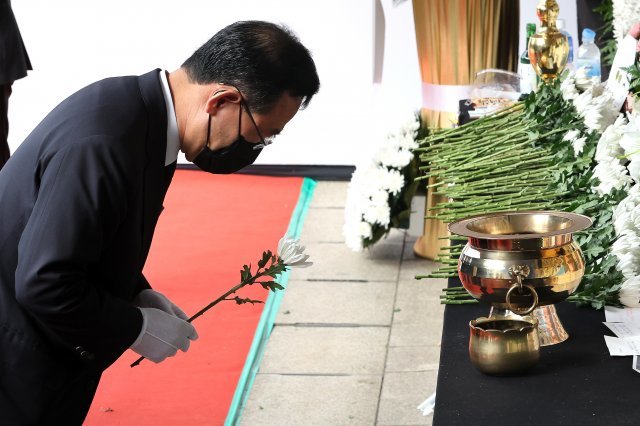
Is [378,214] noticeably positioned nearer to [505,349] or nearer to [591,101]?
[591,101]

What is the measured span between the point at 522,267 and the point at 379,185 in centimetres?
252

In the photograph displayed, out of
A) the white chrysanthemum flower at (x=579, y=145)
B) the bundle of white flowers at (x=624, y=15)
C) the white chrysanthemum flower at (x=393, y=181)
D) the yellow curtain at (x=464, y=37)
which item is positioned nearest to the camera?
the white chrysanthemum flower at (x=579, y=145)

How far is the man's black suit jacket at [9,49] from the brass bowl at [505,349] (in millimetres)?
3400

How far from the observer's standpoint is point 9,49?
4.68 metres

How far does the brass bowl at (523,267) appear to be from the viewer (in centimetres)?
180

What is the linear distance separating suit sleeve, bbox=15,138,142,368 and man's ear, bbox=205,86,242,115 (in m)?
0.19

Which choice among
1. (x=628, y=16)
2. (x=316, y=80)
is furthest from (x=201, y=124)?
(x=628, y=16)

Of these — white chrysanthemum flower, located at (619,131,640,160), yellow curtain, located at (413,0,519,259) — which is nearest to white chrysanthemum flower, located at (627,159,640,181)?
white chrysanthemum flower, located at (619,131,640,160)

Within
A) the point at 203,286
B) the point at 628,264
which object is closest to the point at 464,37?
the point at 203,286

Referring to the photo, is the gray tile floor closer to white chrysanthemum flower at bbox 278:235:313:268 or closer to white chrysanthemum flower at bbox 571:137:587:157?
white chrysanthemum flower at bbox 571:137:587:157

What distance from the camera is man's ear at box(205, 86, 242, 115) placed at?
177 cm

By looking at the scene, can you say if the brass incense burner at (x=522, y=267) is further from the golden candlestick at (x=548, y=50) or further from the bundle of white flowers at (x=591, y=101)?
the golden candlestick at (x=548, y=50)

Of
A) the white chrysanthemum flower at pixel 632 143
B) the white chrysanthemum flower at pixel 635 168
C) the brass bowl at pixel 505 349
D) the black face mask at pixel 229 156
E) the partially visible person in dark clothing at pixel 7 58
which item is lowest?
the partially visible person in dark clothing at pixel 7 58

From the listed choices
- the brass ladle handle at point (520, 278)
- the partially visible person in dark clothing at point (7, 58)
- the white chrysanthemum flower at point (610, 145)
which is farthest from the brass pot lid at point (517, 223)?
the partially visible person in dark clothing at point (7, 58)
